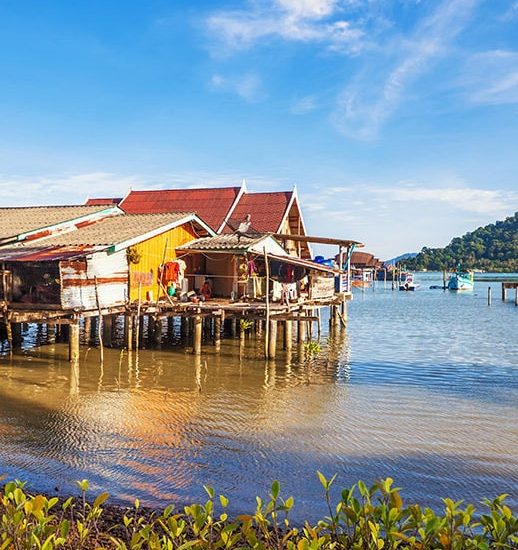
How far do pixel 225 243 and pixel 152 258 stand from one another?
281 centimetres

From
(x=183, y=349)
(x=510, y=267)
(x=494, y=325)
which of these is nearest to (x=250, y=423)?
(x=183, y=349)

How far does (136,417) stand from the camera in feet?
37.8

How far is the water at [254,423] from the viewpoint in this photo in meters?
8.23

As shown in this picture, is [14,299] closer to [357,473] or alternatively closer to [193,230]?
[193,230]

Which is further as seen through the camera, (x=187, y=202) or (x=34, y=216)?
(x=187, y=202)

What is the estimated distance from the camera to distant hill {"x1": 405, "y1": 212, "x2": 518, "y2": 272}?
5659 inches

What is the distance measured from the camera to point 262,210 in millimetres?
29688

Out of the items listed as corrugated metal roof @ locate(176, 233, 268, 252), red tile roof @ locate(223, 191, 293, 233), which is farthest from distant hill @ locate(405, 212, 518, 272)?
corrugated metal roof @ locate(176, 233, 268, 252)

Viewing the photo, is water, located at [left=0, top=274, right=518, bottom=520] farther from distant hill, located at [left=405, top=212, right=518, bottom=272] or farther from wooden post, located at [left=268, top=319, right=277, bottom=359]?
distant hill, located at [left=405, top=212, right=518, bottom=272]

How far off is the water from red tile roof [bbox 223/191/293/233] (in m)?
9.66

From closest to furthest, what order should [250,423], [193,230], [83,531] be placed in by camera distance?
[83,531] < [250,423] < [193,230]

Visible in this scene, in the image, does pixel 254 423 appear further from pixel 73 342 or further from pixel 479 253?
pixel 479 253

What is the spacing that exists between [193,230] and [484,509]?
16661 mm

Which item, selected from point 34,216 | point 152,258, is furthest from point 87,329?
point 34,216
